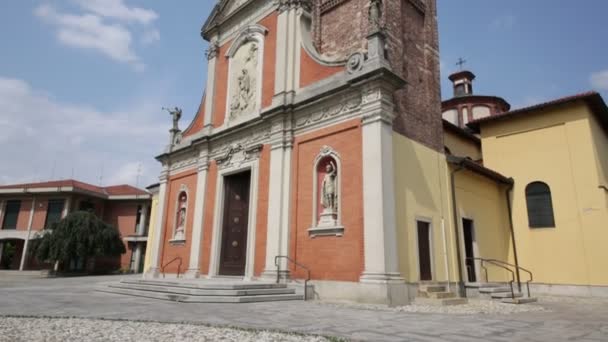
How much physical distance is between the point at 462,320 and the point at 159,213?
46.9 feet

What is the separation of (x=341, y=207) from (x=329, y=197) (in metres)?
0.55

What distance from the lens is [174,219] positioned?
55.6 feet

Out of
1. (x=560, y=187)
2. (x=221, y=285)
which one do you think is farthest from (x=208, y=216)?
(x=560, y=187)

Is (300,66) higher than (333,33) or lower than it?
lower

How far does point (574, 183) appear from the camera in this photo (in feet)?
49.0

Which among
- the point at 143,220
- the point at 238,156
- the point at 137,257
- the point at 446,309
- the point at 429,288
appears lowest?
the point at 446,309

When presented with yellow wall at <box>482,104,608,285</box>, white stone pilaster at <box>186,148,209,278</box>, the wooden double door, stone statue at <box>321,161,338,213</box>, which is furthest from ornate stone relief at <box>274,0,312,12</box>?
yellow wall at <box>482,104,608,285</box>

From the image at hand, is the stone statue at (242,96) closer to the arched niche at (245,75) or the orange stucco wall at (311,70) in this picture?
the arched niche at (245,75)

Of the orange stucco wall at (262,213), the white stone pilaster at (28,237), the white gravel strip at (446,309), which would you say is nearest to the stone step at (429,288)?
the white gravel strip at (446,309)

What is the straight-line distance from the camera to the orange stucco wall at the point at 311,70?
12266 millimetres

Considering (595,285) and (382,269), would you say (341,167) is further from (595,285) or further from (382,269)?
(595,285)

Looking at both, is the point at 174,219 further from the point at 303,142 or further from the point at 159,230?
the point at 303,142

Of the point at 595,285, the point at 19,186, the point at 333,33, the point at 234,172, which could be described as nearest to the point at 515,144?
the point at 595,285

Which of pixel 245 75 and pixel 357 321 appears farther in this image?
pixel 245 75
